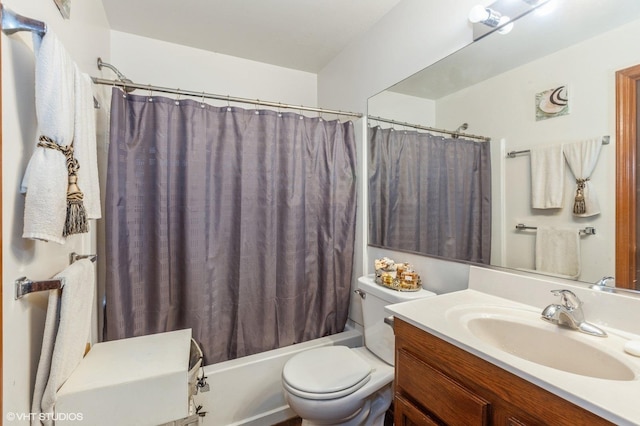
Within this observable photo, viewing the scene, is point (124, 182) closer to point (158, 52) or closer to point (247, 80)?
point (158, 52)

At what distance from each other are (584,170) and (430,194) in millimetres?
688

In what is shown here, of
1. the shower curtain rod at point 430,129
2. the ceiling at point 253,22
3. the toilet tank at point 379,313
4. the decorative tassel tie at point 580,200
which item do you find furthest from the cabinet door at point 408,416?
the ceiling at point 253,22

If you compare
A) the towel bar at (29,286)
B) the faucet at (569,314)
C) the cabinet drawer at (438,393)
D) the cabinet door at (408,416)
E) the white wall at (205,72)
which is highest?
the white wall at (205,72)

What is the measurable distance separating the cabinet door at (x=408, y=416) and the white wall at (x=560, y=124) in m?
0.69

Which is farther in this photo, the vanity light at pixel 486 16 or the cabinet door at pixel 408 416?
the vanity light at pixel 486 16

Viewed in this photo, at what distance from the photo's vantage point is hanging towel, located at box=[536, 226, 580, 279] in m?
0.95

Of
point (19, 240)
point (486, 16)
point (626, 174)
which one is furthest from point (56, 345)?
point (486, 16)

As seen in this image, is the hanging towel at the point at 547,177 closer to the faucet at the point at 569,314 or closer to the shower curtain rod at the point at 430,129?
the shower curtain rod at the point at 430,129

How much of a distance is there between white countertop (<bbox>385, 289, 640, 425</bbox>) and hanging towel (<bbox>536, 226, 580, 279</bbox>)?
15 centimetres

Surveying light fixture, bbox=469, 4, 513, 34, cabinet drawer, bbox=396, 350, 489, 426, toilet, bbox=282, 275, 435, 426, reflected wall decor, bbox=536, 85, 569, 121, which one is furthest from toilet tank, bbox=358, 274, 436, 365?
light fixture, bbox=469, 4, 513, 34

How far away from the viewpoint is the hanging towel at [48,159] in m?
0.69

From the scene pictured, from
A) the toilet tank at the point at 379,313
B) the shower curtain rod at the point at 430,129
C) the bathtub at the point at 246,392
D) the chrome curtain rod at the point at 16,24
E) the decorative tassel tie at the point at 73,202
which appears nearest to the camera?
the chrome curtain rod at the point at 16,24

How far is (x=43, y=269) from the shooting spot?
850 millimetres

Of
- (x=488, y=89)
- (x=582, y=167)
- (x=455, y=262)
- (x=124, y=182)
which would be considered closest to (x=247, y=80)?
(x=124, y=182)
